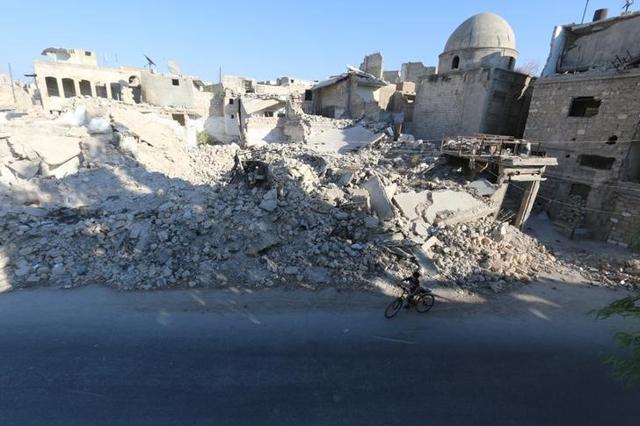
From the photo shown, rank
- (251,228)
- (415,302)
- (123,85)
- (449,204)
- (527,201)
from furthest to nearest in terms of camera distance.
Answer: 1. (123,85)
2. (527,201)
3. (449,204)
4. (251,228)
5. (415,302)

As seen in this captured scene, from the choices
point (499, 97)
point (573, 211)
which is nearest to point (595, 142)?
point (573, 211)

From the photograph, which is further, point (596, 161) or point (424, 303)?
point (596, 161)

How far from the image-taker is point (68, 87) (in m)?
27.5

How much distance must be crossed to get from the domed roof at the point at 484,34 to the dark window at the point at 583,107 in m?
6.85

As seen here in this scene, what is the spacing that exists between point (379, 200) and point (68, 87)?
103 feet

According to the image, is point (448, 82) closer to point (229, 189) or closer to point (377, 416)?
point (229, 189)

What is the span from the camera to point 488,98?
16438mm

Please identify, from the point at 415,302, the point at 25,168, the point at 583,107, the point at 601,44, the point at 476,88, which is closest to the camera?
the point at 415,302

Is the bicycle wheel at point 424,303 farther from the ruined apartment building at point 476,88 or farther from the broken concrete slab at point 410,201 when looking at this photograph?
the ruined apartment building at point 476,88

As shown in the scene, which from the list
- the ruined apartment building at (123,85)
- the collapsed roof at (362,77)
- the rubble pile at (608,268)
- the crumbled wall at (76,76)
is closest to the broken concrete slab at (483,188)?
the rubble pile at (608,268)

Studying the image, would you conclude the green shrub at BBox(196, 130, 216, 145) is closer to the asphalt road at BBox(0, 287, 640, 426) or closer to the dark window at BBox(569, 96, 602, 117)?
the asphalt road at BBox(0, 287, 640, 426)

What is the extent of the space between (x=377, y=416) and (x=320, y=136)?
18.7 m

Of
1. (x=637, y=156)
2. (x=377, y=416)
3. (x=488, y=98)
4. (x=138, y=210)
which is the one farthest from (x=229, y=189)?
(x=637, y=156)

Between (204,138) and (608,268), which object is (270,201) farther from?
(204,138)
